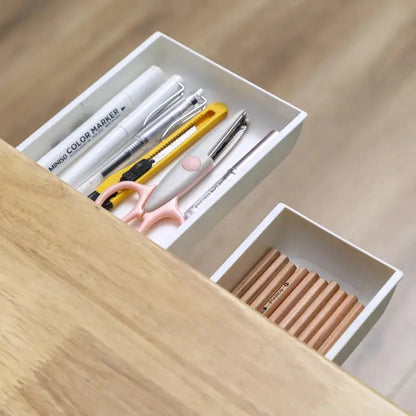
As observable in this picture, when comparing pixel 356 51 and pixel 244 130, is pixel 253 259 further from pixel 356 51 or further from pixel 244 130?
pixel 356 51

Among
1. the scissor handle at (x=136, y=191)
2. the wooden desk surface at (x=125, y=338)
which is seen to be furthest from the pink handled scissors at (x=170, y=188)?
the wooden desk surface at (x=125, y=338)

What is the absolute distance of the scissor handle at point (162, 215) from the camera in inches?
22.9

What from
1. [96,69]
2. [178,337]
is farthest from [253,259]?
[178,337]

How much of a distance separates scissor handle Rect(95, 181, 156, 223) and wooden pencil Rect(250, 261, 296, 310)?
0.39ft

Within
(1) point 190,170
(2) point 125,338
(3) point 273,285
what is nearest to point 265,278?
(3) point 273,285

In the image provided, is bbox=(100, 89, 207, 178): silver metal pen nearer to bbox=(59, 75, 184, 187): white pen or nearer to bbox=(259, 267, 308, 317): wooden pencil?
bbox=(59, 75, 184, 187): white pen

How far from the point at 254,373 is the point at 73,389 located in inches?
1.8

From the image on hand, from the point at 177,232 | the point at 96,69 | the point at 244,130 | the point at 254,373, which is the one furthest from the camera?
the point at 96,69

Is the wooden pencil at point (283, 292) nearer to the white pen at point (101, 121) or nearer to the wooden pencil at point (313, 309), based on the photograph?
the wooden pencil at point (313, 309)

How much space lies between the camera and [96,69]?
2.75 feet

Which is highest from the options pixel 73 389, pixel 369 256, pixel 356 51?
pixel 356 51

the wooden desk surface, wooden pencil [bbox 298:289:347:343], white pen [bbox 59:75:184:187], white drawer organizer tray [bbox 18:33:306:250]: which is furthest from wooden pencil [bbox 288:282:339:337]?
the wooden desk surface

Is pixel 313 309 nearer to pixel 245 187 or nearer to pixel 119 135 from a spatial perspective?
pixel 245 187

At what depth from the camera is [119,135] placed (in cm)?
65
